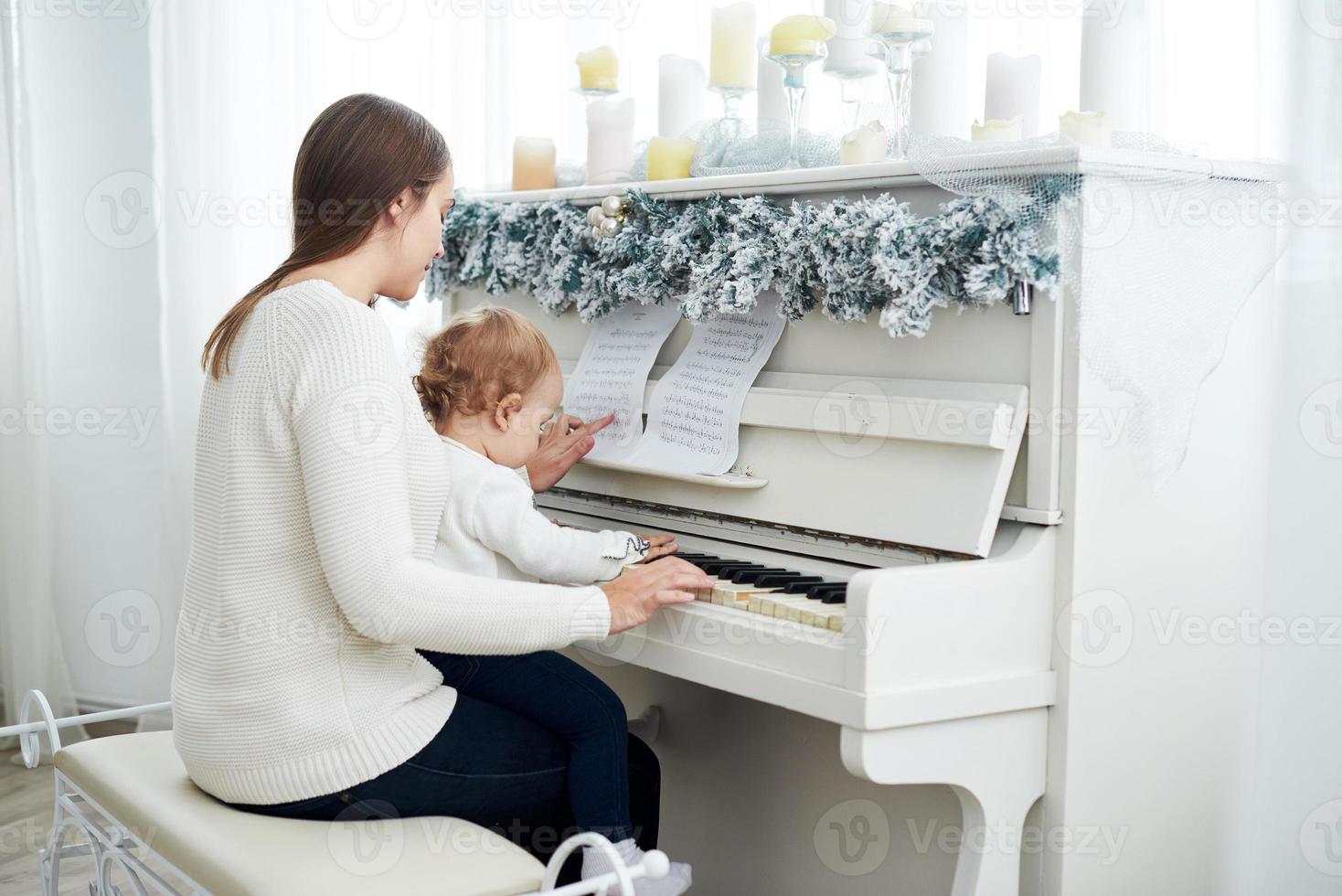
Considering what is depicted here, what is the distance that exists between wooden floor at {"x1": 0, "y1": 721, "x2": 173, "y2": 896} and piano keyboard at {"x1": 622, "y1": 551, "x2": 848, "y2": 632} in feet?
5.38

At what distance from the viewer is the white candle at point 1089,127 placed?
173 centimetres

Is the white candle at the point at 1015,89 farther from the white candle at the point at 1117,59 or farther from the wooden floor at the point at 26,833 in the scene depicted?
the wooden floor at the point at 26,833

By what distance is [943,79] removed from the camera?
2.00 m

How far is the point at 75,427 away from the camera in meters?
3.80

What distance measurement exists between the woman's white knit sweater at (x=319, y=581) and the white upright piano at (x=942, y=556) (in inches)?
10.9

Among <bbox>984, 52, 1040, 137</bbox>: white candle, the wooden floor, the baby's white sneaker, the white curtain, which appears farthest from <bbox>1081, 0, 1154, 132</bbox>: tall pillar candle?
the white curtain

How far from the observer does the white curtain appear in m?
3.62

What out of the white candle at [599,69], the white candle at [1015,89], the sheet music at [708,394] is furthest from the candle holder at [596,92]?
the white candle at [1015,89]

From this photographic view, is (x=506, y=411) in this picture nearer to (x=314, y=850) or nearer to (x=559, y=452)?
(x=559, y=452)

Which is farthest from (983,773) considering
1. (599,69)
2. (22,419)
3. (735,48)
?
(22,419)

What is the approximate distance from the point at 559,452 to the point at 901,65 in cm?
79

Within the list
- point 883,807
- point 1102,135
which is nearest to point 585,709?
point 883,807

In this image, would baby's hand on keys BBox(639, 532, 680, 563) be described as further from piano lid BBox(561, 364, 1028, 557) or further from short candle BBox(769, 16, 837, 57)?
short candle BBox(769, 16, 837, 57)

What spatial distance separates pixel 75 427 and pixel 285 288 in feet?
8.36
